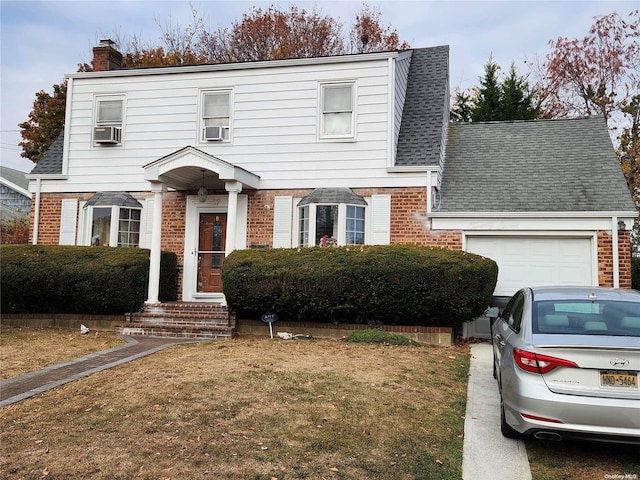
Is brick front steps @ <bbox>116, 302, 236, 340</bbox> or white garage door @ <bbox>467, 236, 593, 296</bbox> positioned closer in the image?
brick front steps @ <bbox>116, 302, 236, 340</bbox>

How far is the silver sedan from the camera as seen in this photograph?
4023 millimetres

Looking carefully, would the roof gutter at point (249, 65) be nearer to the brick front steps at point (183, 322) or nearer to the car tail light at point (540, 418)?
Result: the brick front steps at point (183, 322)

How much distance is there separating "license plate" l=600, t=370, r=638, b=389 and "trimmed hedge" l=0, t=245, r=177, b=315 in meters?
9.35

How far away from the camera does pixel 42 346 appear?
8984mm

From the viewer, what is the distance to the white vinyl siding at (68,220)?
1326cm

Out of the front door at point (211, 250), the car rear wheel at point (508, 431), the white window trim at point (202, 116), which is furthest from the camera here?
the white window trim at point (202, 116)

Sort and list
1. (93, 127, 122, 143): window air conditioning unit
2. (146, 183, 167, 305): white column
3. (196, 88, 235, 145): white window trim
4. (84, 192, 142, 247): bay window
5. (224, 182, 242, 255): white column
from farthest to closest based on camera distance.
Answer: (93, 127, 122, 143): window air conditioning unit
(196, 88, 235, 145): white window trim
(84, 192, 142, 247): bay window
(146, 183, 167, 305): white column
(224, 182, 242, 255): white column

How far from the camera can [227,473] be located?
12.7ft

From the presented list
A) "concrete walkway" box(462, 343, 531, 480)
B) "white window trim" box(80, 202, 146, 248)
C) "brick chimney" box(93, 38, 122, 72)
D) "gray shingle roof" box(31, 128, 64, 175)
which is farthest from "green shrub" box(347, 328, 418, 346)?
"brick chimney" box(93, 38, 122, 72)

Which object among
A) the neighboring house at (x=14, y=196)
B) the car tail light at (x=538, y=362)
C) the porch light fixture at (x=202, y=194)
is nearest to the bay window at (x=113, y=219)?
the porch light fixture at (x=202, y=194)

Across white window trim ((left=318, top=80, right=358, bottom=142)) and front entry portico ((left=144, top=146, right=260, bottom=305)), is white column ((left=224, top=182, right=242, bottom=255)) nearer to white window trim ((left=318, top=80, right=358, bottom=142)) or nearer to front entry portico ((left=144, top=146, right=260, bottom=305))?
front entry portico ((left=144, top=146, right=260, bottom=305))

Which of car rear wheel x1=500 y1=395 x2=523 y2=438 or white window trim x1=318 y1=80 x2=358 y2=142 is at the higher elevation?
white window trim x1=318 y1=80 x2=358 y2=142

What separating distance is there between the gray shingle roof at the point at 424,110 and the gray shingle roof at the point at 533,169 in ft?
3.44

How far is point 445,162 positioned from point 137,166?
317 inches
